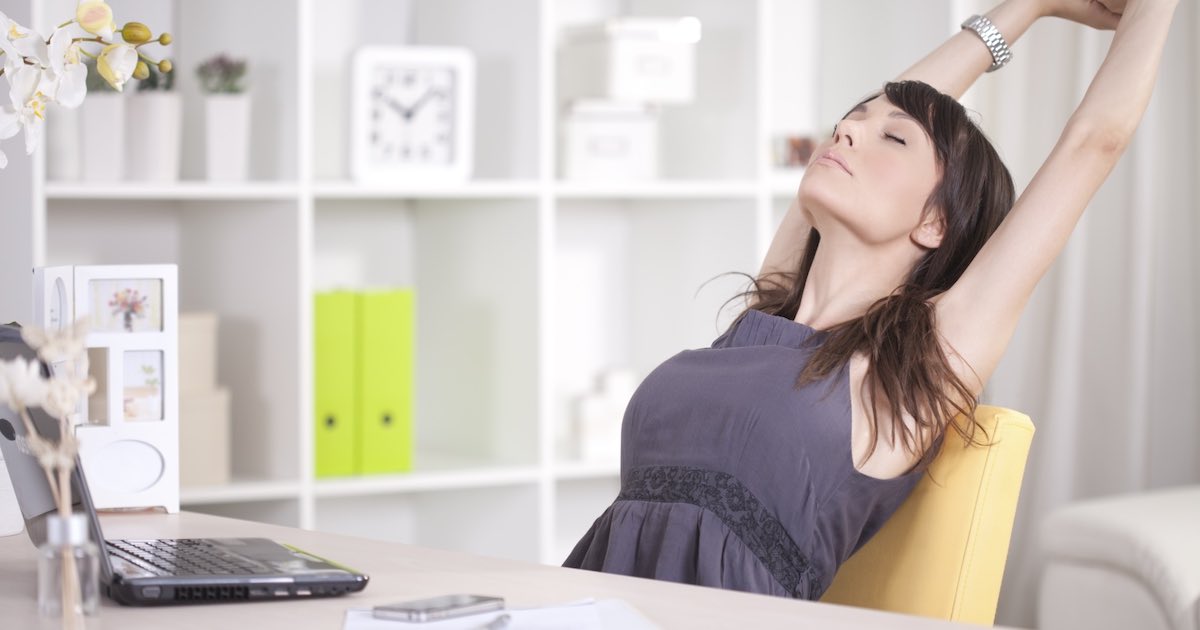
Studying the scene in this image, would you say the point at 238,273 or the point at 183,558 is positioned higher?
the point at 238,273

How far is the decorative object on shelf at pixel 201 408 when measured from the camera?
257cm

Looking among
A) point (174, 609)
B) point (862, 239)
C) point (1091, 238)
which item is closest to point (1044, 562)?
point (1091, 238)

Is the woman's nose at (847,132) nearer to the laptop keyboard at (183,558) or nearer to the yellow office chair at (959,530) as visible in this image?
the yellow office chair at (959,530)

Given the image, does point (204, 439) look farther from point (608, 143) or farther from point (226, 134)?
point (608, 143)

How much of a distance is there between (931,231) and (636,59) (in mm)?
1338

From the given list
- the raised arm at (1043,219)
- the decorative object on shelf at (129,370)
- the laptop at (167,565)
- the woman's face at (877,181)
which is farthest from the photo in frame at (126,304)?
the raised arm at (1043,219)

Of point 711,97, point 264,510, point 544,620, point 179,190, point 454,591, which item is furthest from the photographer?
point 711,97

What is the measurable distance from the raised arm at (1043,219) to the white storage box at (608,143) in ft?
4.88

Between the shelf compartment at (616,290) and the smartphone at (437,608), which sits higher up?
the shelf compartment at (616,290)

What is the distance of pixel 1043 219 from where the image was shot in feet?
5.11

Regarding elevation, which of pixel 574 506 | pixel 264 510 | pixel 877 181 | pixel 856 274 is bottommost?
pixel 574 506

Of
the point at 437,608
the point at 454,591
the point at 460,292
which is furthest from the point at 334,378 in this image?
the point at 437,608

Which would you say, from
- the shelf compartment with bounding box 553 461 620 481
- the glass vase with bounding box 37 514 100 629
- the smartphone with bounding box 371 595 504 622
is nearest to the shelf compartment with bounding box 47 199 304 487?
the shelf compartment with bounding box 553 461 620 481

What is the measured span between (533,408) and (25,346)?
178 cm
